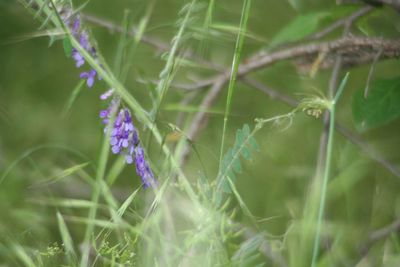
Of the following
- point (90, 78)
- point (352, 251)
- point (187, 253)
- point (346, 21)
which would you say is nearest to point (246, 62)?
point (346, 21)

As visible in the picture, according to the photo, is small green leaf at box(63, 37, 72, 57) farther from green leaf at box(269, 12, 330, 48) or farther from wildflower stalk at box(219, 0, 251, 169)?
green leaf at box(269, 12, 330, 48)

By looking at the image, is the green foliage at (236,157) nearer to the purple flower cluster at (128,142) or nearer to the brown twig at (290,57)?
the purple flower cluster at (128,142)

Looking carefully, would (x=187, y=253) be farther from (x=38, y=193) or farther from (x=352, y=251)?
(x=38, y=193)

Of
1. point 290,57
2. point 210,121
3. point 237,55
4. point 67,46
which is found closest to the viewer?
point 237,55

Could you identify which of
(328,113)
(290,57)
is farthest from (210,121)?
(328,113)

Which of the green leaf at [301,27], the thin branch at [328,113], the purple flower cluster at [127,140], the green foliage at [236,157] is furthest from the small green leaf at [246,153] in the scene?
the green leaf at [301,27]

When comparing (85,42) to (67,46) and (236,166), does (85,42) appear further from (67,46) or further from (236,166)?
(236,166)
